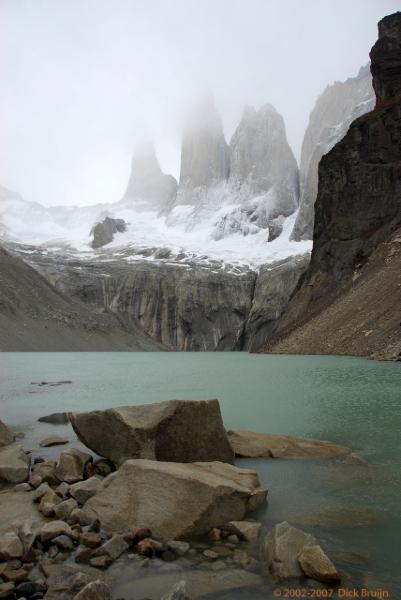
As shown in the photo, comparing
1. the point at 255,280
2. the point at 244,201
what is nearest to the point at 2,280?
the point at 255,280

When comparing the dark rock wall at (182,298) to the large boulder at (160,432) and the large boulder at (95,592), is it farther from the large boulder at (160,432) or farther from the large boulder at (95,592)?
the large boulder at (95,592)

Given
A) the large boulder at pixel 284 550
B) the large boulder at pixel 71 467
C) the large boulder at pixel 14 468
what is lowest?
the large boulder at pixel 14 468

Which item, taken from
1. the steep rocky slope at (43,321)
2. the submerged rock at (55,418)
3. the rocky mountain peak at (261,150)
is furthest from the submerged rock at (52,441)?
the rocky mountain peak at (261,150)

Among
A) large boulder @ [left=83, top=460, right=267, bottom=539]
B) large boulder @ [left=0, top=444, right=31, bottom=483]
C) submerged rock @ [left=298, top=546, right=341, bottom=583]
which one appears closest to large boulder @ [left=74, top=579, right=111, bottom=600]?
large boulder @ [left=83, top=460, right=267, bottom=539]

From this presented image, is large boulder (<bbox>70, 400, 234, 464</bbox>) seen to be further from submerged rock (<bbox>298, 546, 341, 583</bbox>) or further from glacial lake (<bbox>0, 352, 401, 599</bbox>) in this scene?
submerged rock (<bbox>298, 546, 341, 583</bbox>)

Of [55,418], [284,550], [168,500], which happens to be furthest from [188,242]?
[284,550]
